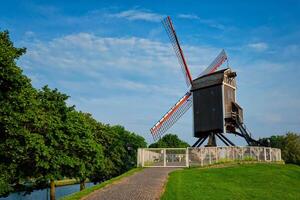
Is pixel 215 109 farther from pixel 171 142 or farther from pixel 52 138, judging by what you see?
pixel 171 142

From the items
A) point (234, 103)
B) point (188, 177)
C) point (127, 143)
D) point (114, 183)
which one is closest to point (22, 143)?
point (114, 183)

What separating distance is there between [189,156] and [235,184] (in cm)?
1012

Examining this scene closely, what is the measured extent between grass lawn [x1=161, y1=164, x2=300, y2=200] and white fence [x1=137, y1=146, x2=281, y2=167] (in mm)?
2509

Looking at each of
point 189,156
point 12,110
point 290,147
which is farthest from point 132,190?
point 290,147

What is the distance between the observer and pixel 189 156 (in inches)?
1282

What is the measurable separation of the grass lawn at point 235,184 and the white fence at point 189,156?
2509 mm

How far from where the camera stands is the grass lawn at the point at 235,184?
704 inches

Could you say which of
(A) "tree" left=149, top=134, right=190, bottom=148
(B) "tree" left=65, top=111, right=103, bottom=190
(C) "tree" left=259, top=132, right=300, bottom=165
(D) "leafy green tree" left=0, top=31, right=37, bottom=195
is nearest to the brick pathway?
(D) "leafy green tree" left=0, top=31, right=37, bottom=195

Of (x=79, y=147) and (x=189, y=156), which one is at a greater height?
(x=79, y=147)

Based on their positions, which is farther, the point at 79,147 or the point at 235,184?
the point at 79,147

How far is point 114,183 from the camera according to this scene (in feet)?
70.8

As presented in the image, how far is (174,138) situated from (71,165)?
64610mm

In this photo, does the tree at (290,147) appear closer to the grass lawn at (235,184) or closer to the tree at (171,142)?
the tree at (171,142)

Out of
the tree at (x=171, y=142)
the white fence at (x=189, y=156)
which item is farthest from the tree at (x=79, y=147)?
the tree at (x=171, y=142)
